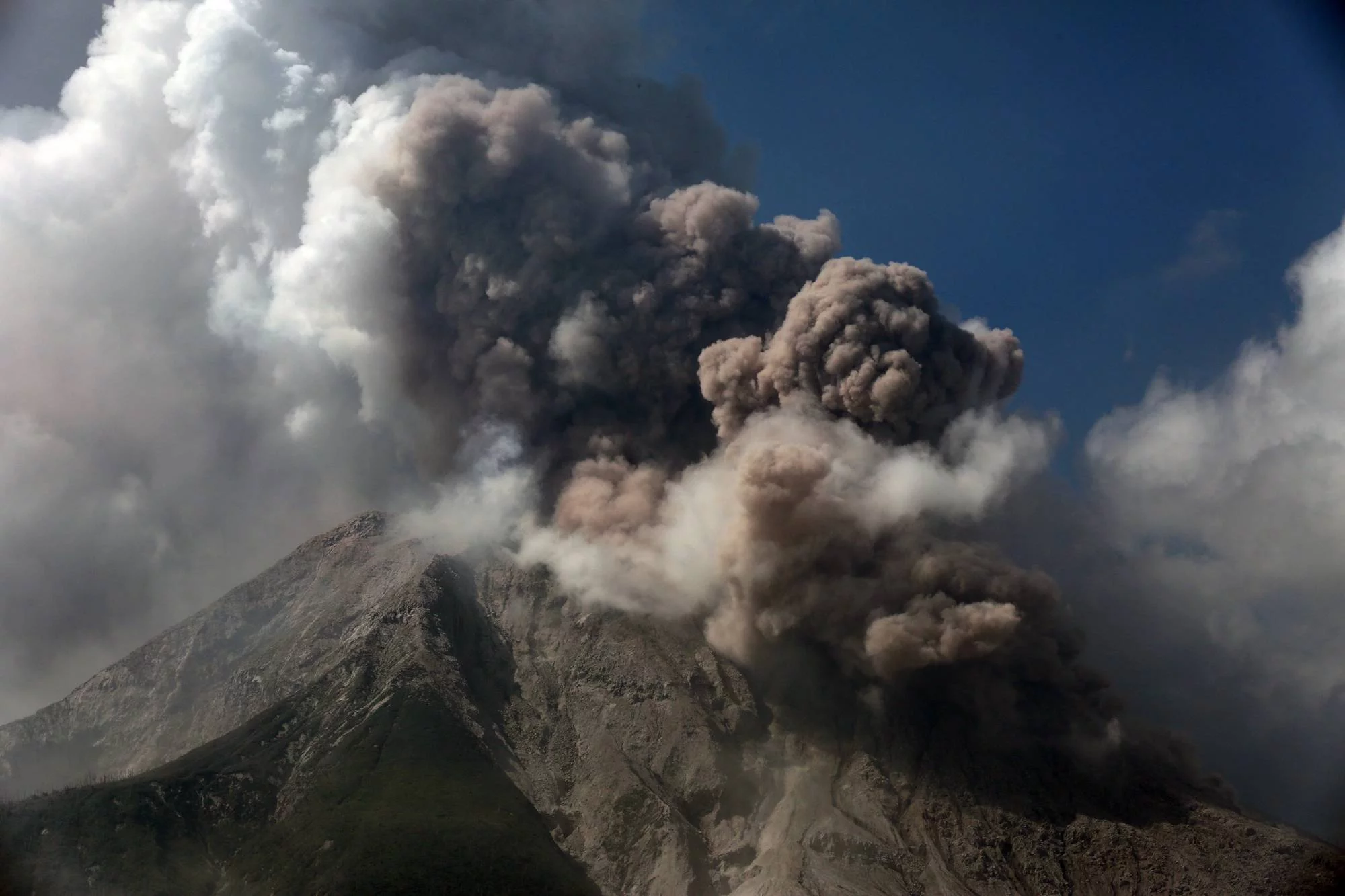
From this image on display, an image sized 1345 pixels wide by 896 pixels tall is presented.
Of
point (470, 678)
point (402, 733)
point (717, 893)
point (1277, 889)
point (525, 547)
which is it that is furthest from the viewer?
point (525, 547)

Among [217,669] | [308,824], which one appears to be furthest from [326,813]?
[217,669]

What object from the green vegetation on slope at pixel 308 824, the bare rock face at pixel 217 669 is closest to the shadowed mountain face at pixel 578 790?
the green vegetation on slope at pixel 308 824

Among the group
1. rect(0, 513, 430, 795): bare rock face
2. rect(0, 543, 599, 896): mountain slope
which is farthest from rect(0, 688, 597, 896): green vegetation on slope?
rect(0, 513, 430, 795): bare rock face

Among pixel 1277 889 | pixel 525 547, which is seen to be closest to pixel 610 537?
pixel 525 547

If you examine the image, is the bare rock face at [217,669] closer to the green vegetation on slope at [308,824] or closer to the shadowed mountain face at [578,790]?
the shadowed mountain face at [578,790]

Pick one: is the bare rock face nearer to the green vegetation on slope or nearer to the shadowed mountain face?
the shadowed mountain face

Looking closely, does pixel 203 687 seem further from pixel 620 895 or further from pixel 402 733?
pixel 620 895

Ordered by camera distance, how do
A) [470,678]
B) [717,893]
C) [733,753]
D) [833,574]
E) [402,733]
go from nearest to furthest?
1. [717,893]
2. [833,574]
3. [733,753]
4. [402,733]
5. [470,678]

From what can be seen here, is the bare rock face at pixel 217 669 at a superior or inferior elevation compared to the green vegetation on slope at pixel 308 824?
superior
